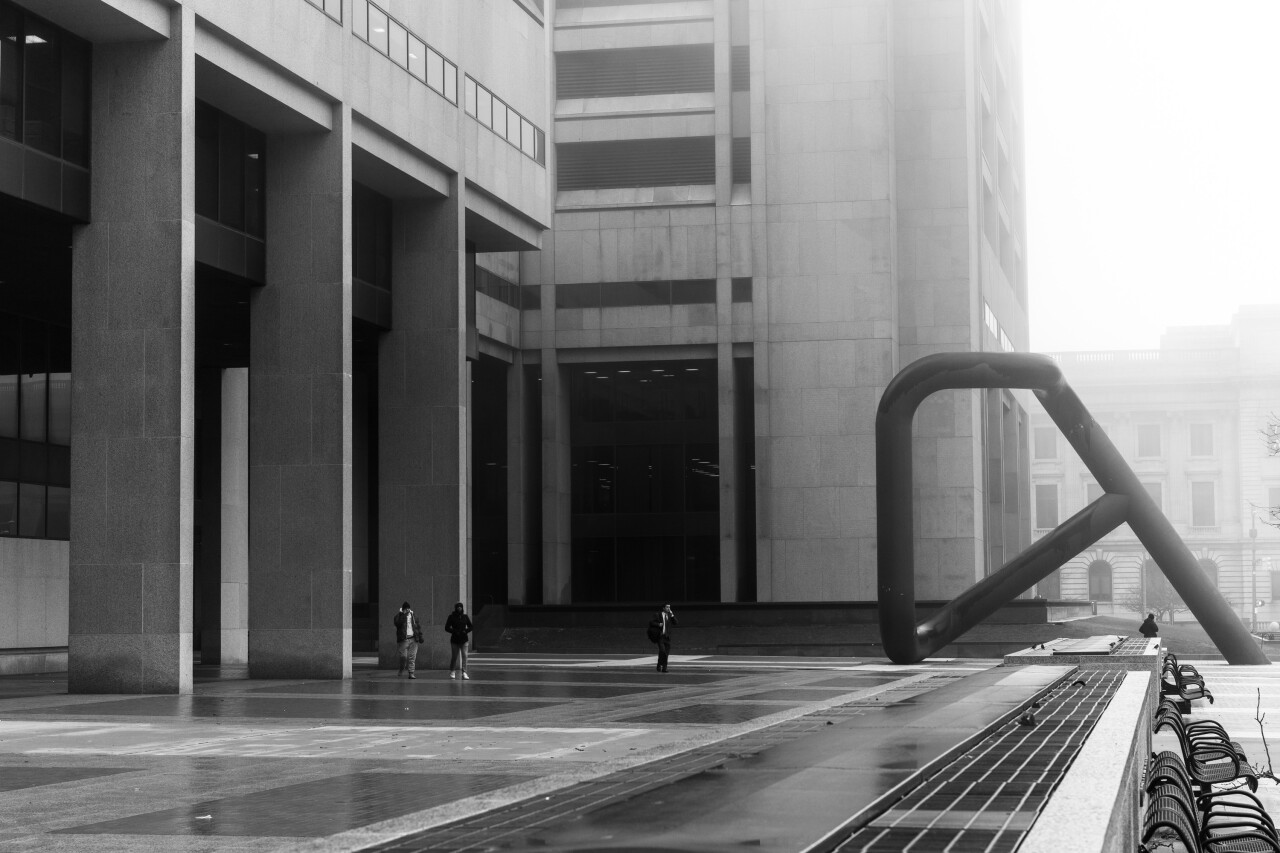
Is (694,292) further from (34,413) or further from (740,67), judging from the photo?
(34,413)

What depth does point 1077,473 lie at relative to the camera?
128 metres

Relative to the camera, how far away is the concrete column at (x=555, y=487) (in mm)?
60938

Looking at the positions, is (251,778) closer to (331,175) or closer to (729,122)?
(331,175)

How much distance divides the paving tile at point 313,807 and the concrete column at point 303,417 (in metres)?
19.9

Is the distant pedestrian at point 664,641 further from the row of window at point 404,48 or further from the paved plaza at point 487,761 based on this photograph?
the row of window at point 404,48

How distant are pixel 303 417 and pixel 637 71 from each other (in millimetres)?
32103

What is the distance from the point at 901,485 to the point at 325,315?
13.0 metres

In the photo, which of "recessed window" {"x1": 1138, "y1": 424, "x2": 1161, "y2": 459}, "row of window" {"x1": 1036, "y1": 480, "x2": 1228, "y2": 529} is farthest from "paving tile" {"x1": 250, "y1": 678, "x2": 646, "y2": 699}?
"recessed window" {"x1": 1138, "y1": 424, "x2": 1161, "y2": 459}

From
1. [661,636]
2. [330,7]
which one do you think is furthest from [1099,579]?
[330,7]

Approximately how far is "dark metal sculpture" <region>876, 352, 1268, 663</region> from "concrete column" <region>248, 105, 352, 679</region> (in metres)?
11.7

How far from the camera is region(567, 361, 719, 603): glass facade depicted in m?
63.5

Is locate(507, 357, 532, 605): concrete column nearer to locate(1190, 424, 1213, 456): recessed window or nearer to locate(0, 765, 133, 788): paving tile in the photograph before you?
locate(0, 765, 133, 788): paving tile

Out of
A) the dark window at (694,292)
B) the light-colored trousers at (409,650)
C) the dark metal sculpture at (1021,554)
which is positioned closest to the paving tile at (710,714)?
the dark metal sculpture at (1021,554)

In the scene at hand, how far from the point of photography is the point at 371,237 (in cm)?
3966
